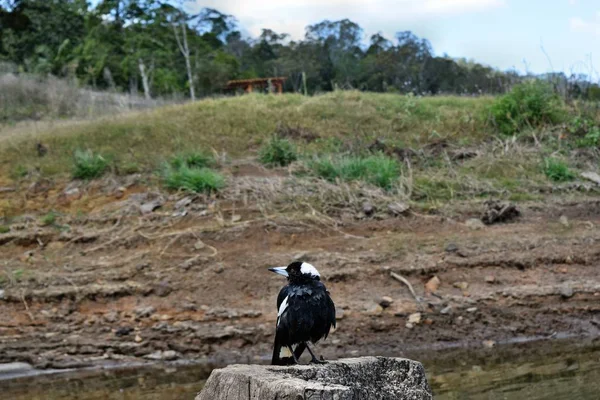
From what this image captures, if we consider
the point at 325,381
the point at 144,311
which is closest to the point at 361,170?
the point at 144,311

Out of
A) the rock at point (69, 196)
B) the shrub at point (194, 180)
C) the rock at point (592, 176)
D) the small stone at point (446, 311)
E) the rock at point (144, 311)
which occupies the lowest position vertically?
the small stone at point (446, 311)

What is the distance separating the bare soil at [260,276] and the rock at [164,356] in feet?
0.05

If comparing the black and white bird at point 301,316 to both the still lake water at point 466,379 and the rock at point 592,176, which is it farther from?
the rock at point 592,176

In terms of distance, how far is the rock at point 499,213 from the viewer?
10383 mm

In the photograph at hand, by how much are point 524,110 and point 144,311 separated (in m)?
8.11

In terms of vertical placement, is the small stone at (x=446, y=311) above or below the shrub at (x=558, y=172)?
below

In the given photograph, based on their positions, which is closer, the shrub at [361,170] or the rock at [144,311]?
the rock at [144,311]

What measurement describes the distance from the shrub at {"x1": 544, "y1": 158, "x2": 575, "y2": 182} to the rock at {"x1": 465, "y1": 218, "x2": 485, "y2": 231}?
7.06 ft

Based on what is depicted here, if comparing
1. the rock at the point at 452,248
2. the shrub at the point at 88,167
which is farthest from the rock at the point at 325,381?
the shrub at the point at 88,167

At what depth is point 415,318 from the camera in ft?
28.1

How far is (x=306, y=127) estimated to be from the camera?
13914 millimetres

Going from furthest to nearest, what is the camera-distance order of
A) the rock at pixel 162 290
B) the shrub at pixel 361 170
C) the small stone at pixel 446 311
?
the shrub at pixel 361 170
the rock at pixel 162 290
the small stone at pixel 446 311

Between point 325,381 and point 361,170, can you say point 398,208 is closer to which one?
point 361,170

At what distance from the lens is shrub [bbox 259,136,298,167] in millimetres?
12414
